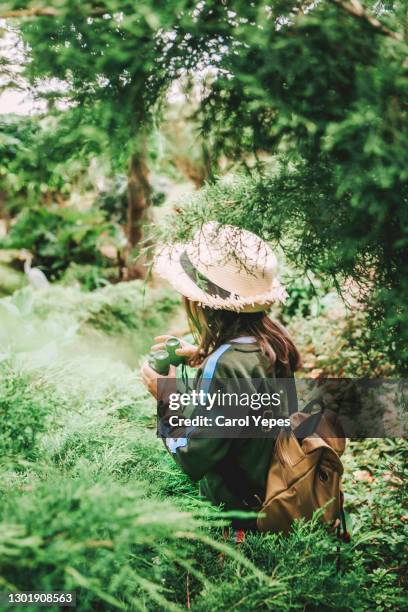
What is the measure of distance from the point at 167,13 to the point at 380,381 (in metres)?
3.89

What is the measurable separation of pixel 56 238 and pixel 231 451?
908 centimetres

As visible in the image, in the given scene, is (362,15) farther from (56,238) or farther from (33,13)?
(56,238)

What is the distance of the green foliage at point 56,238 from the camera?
10445mm

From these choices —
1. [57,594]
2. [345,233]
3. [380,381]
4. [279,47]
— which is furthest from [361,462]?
[279,47]

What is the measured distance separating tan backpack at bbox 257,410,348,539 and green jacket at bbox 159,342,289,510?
3.0 inches

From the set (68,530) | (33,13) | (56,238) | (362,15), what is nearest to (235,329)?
(68,530)

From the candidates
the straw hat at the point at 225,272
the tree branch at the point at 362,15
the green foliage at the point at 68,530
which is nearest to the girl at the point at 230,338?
the straw hat at the point at 225,272

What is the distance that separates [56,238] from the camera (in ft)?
34.8

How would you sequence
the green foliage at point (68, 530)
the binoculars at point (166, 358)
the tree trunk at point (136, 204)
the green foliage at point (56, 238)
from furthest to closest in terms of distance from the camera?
the green foliage at point (56, 238)
the tree trunk at point (136, 204)
the binoculars at point (166, 358)
the green foliage at point (68, 530)

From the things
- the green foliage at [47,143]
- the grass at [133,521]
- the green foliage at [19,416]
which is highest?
the green foliage at [47,143]

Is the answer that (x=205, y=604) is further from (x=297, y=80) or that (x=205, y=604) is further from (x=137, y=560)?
(x=297, y=80)

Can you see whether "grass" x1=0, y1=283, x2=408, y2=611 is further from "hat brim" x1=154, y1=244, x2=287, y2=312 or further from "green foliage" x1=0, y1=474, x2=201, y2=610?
"hat brim" x1=154, y1=244, x2=287, y2=312

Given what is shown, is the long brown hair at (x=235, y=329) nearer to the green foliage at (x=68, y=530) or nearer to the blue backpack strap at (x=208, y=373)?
the blue backpack strap at (x=208, y=373)

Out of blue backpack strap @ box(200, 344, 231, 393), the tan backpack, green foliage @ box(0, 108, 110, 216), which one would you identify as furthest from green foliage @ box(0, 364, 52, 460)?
the tan backpack
